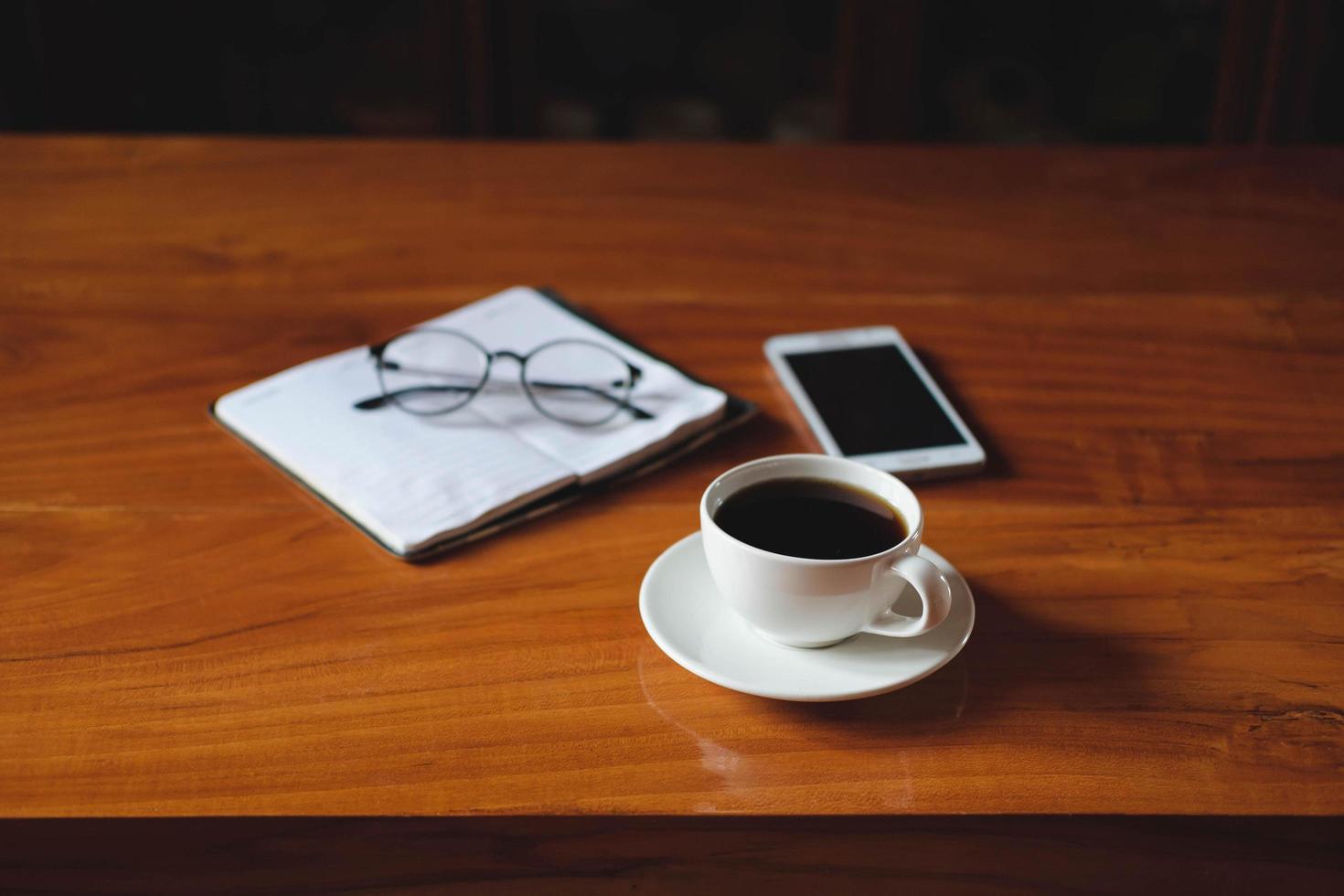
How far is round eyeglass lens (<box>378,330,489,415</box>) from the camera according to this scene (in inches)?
32.0

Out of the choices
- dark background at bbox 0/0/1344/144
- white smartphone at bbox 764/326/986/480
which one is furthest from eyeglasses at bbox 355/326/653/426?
dark background at bbox 0/0/1344/144

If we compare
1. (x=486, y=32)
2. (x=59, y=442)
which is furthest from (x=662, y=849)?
(x=486, y=32)

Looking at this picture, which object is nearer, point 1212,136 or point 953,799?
point 953,799

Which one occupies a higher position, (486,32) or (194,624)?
(486,32)

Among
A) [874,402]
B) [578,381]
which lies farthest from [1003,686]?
[578,381]

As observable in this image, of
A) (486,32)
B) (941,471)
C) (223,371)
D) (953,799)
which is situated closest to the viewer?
(953,799)

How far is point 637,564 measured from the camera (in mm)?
666

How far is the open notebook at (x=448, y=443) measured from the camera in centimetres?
69

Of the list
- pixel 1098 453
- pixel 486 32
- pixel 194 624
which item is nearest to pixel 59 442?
pixel 194 624

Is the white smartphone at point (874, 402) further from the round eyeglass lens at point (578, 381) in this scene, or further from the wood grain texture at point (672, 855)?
the wood grain texture at point (672, 855)

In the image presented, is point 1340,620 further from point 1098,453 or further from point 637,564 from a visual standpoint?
point 637,564

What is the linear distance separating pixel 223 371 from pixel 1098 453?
24.1 inches

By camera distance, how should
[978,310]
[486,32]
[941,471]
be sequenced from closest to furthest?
[941,471], [978,310], [486,32]

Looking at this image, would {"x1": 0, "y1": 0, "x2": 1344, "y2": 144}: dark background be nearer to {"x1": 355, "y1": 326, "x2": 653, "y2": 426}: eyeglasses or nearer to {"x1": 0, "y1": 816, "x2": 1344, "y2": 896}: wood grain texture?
{"x1": 355, "y1": 326, "x2": 653, "y2": 426}: eyeglasses
